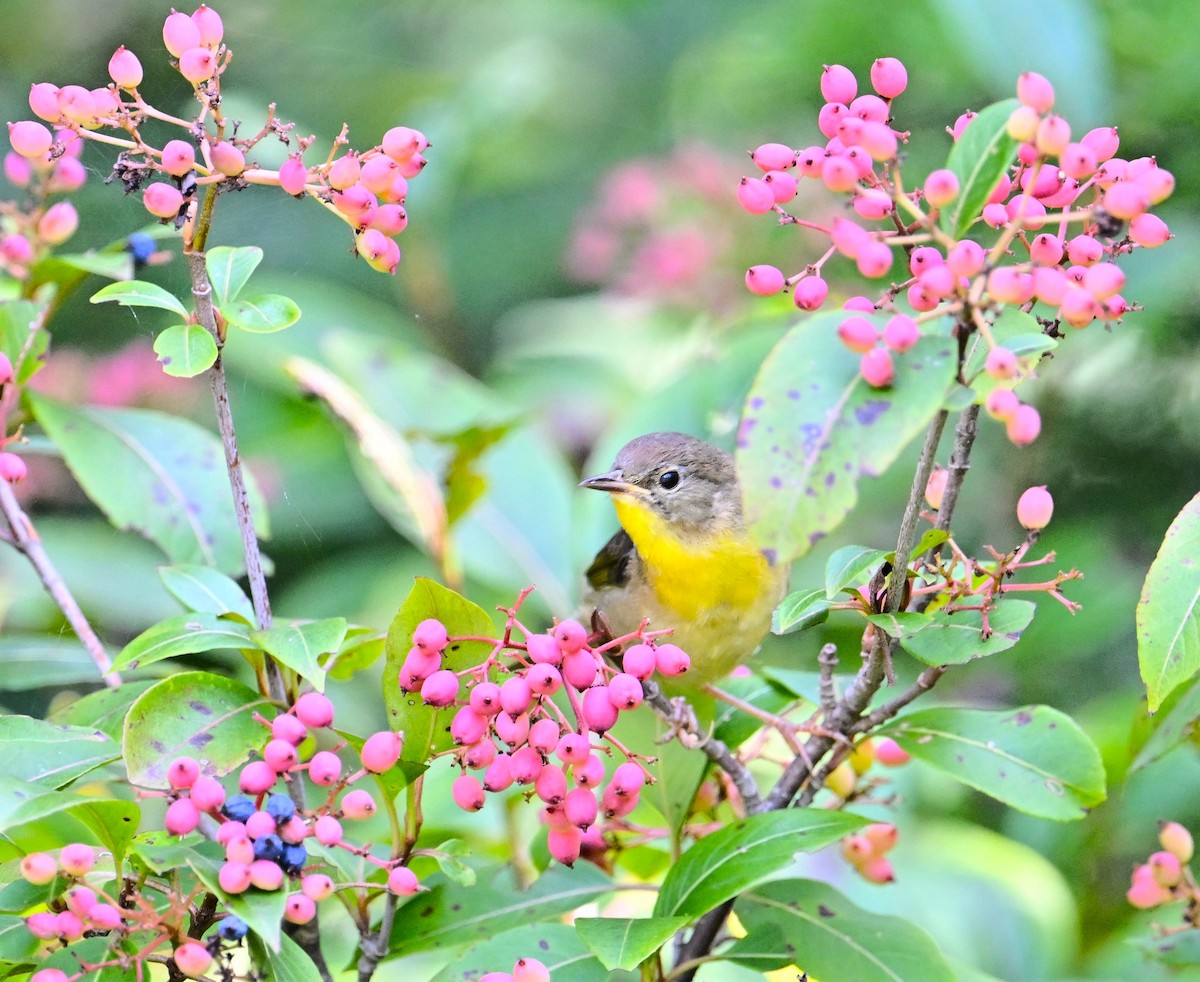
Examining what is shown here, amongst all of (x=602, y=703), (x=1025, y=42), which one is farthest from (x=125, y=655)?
(x=1025, y=42)

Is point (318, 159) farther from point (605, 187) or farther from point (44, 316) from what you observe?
point (44, 316)

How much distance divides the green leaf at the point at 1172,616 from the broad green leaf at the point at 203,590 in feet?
4.00

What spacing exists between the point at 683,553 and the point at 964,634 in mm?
1428

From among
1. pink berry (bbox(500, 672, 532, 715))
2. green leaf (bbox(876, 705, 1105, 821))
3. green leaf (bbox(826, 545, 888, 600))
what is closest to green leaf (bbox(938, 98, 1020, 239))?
green leaf (bbox(826, 545, 888, 600))

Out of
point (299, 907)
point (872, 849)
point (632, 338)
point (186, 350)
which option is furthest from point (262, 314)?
point (632, 338)

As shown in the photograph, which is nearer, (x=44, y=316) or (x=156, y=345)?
(x=156, y=345)

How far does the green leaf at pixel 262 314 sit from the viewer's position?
1.64m

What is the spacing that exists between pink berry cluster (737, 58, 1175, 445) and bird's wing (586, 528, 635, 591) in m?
1.67

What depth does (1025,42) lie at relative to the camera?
150 inches

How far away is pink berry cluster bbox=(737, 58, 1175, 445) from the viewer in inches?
52.6

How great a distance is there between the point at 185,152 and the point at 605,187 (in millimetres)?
3798

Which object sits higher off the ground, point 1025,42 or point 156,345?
point 1025,42

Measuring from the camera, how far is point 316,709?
164cm

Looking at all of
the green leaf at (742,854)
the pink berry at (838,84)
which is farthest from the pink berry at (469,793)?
the pink berry at (838,84)
